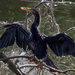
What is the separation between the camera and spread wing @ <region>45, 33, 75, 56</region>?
3074 millimetres

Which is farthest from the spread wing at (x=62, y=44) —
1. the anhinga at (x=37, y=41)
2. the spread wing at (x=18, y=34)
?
the spread wing at (x=18, y=34)

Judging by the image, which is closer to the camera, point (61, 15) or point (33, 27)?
point (33, 27)

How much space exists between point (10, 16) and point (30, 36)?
15.1 feet

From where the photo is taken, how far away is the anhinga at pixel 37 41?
3117 mm

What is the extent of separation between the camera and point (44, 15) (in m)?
5.10

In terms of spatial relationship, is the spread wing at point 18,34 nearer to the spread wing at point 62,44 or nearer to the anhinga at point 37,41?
the anhinga at point 37,41

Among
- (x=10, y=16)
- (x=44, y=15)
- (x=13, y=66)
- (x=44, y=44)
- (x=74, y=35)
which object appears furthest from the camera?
(x=10, y=16)

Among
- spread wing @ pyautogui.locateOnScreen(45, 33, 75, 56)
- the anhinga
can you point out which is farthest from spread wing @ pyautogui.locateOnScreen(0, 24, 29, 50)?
spread wing @ pyautogui.locateOnScreen(45, 33, 75, 56)

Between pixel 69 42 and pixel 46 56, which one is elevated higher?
pixel 69 42

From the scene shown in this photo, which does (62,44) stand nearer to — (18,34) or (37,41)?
(37,41)

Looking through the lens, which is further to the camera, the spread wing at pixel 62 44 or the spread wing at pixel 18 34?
the spread wing at pixel 18 34

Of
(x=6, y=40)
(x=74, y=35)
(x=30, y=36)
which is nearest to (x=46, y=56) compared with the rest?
(x=30, y=36)

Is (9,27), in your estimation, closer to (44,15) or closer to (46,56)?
(46,56)

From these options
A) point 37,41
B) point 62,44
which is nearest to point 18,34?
point 37,41
